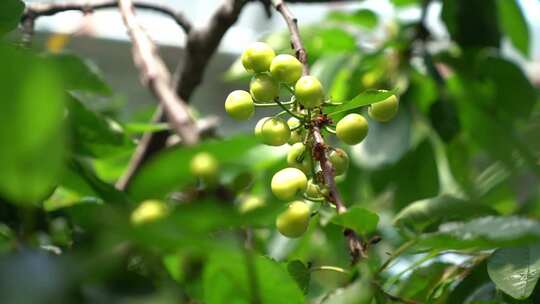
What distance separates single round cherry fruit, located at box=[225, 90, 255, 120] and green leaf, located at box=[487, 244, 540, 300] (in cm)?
21

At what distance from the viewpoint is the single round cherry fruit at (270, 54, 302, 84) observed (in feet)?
1.94

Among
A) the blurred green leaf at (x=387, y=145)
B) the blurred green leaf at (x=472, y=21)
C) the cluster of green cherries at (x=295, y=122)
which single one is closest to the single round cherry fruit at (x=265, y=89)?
the cluster of green cherries at (x=295, y=122)

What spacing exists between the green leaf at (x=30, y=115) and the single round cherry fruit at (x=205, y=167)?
4.1 inches

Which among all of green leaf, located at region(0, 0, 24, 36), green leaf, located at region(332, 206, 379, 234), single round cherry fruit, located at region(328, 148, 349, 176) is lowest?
single round cherry fruit, located at region(328, 148, 349, 176)

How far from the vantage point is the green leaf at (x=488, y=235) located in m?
0.45

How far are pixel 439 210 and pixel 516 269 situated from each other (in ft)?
0.40

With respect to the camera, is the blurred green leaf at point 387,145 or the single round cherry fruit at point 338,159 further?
the blurred green leaf at point 387,145

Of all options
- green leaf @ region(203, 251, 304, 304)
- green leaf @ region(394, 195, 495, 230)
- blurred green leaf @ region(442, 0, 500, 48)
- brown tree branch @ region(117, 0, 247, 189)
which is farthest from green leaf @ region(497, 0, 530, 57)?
green leaf @ region(203, 251, 304, 304)

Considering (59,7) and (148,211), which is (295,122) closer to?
(148,211)

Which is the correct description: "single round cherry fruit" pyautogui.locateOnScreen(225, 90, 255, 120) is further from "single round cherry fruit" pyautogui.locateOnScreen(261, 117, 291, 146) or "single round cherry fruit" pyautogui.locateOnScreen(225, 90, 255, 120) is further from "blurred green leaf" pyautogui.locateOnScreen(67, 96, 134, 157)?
"blurred green leaf" pyautogui.locateOnScreen(67, 96, 134, 157)

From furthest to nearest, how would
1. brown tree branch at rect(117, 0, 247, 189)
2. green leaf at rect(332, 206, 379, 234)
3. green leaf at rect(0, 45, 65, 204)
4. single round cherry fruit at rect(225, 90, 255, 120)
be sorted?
1. brown tree branch at rect(117, 0, 247, 189)
2. single round cherry fruit at rect(225, 90, 255, 120)
3. green leaf at rect(332, 206, 379, 234)
4. green leaf at rect(0, 45, 65, 204)

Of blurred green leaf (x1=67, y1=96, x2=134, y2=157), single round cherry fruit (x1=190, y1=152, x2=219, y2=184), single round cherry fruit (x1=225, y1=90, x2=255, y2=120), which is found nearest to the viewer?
single round cherry fruit (x1=190, y1=152, x2=219, y2=184)

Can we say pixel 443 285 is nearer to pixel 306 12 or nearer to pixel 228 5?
pixel 228 5

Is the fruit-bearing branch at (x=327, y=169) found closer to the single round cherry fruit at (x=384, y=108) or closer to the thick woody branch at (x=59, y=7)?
the single round cherry fruit at (x=384, y=108)
